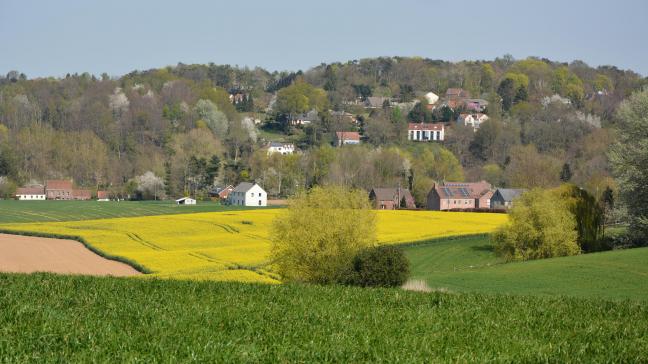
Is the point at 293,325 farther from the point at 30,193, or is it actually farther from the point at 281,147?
the point at 281,147

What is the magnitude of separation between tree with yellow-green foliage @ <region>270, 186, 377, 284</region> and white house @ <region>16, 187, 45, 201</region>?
90.8 metres

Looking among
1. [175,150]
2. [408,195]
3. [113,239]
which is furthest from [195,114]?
[113,239]

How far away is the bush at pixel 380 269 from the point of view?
33.2 m

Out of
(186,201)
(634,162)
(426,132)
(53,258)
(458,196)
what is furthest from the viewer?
(426,132)

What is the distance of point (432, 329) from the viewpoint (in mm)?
16672

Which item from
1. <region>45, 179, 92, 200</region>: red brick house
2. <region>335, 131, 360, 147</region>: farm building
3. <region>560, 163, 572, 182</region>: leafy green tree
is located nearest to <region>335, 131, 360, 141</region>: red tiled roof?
<region>335, 131, 360, 147</region>: farm building

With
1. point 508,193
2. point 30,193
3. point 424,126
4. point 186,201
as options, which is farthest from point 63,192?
point 424,126

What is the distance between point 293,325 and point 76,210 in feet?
267

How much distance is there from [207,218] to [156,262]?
31.4m

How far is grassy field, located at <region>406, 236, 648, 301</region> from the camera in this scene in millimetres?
34719

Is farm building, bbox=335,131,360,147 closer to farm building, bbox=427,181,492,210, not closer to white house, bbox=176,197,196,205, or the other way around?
farm building, bbox=427,181,492,210

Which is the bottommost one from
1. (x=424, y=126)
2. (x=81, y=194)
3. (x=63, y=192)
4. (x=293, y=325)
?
(x=81, y=194)

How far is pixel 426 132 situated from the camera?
641 feet

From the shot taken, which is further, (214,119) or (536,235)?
(214,119)
